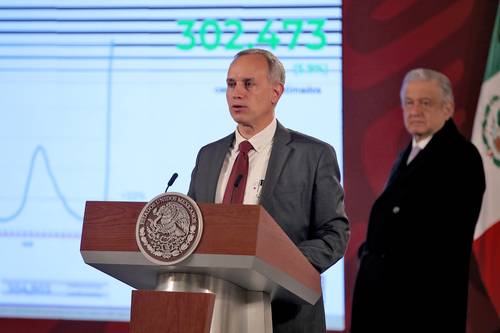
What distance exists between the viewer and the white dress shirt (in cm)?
244

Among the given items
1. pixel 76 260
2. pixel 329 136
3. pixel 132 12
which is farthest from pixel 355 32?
pixel 76 260

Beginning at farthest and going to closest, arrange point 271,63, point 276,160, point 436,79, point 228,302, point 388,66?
point 388,66, point 436,79, point 271,63, point 276,160, point 228,302

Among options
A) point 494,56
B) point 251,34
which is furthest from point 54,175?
point 494,56

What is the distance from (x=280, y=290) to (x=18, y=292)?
291 cm

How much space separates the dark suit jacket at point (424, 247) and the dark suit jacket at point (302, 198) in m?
0.88

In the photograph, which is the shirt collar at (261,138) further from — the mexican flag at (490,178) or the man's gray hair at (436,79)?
the mexican flag at (490,178)

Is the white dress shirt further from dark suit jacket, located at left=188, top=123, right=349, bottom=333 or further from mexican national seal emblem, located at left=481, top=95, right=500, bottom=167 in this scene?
mexican national seal emblem, located at left=481, top=95, right=500, bottom=167

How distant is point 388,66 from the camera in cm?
463

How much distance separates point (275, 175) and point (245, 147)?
15cm

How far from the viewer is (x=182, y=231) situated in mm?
1886

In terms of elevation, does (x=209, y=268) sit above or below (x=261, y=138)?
below

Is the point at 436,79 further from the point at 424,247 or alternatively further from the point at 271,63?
the point at 271,63

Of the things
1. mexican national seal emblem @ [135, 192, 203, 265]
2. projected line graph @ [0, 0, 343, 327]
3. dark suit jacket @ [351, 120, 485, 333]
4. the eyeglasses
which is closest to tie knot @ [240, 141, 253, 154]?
mexican national seal emblem @ [135, 192, 203, 265]

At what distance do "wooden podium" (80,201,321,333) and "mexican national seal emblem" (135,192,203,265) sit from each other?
20mm
